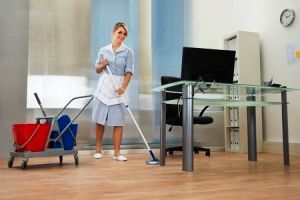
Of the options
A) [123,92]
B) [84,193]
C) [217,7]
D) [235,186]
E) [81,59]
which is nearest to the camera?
[84,193]

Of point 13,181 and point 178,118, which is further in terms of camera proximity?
point 178,118

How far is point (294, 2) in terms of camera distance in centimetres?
390

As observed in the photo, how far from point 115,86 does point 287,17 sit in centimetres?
235

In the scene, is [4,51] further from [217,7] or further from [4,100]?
[217,7]

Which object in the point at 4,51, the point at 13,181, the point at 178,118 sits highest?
the point at 4,51

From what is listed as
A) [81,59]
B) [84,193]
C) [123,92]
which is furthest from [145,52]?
[84,193]

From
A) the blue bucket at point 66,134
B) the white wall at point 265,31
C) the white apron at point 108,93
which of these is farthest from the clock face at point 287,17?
the blue bucket at point 66,134

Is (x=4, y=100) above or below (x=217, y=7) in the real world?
below

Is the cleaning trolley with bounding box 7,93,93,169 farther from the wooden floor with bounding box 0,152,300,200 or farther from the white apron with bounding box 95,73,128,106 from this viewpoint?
the white apron with bounding box 95,73,128,106

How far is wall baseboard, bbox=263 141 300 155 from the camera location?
3.69 meters

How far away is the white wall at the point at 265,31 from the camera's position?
3.86 meters

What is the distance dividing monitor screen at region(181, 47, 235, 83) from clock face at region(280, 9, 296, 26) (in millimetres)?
1919

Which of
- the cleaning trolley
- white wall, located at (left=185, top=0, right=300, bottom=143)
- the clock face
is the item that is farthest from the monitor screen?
the clock face

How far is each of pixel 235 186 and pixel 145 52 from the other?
288 cm
